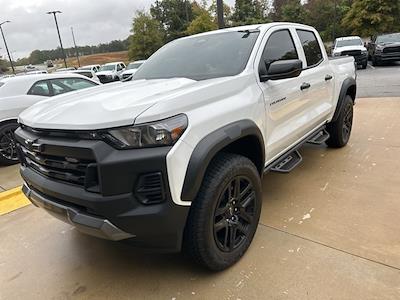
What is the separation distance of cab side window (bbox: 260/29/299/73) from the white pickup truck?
21mm

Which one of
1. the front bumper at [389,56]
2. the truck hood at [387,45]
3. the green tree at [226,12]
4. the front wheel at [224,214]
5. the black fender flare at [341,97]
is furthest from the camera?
the green tree at [226,12]

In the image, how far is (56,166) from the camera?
2297 mm

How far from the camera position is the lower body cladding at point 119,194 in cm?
202

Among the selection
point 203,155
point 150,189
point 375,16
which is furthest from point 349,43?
point 150,189

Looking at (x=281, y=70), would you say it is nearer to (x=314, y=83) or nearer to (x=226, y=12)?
(x=314, y=83)

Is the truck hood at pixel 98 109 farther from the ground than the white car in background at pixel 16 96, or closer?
farther from the ground

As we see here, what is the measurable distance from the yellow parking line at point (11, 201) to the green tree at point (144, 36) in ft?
126

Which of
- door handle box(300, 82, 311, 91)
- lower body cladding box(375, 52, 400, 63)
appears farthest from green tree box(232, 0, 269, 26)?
door handle box(300, 82, 311, 91)

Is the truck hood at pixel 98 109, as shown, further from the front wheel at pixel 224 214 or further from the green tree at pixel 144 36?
the green tree at pixel 144 36

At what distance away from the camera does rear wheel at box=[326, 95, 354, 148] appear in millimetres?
5125

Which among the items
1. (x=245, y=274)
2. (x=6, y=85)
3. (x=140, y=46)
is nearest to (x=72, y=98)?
(x=245, y=274)

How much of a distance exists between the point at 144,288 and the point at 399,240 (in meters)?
2.06

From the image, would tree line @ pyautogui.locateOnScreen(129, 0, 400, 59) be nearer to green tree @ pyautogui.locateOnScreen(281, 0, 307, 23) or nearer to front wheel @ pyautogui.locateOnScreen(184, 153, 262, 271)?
green tree @ pyautogui.locateOnScreen(281, 0, 307, 23)

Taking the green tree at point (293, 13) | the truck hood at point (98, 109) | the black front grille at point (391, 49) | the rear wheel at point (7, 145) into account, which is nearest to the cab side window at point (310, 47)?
the truck hood at point (98, 109)
